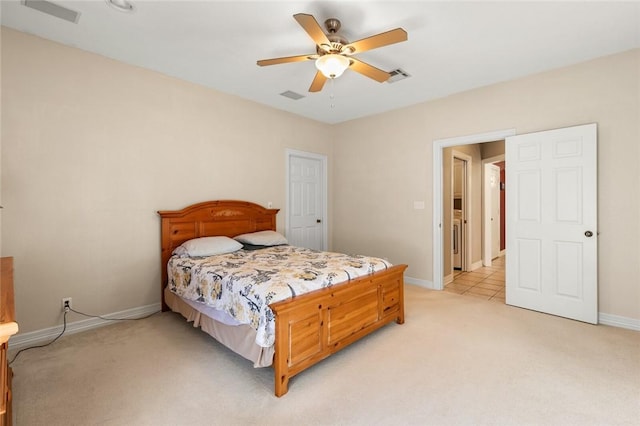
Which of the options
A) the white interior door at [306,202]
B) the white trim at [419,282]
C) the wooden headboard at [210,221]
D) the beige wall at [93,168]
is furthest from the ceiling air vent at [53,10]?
the white trim at [419,282]

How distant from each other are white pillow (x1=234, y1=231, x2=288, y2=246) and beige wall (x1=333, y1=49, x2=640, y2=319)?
1700mm

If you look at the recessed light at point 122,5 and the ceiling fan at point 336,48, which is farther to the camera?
the recessed light at point 122,5

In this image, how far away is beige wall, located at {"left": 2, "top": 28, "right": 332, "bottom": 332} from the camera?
270 cm

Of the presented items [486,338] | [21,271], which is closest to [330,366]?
[486,338]

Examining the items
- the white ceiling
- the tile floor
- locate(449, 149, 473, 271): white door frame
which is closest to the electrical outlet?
the white ceiling

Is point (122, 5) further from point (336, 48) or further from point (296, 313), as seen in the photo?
point (296, 313)

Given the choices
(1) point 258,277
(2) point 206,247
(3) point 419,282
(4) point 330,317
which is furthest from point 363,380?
(3) point 419,282

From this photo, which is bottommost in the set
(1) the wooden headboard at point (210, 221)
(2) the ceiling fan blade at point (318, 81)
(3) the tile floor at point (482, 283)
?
(3) the tile floor at point (482, 283)

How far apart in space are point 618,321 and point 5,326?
14.7 feet

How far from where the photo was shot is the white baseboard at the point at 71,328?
8.72 ft

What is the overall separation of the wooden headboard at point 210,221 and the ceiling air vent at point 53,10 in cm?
185

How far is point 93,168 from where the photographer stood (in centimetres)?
306

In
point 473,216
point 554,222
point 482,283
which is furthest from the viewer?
point 473,216

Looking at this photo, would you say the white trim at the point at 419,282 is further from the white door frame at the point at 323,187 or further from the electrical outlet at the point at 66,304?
the electrical outlet at the point at 66,304
